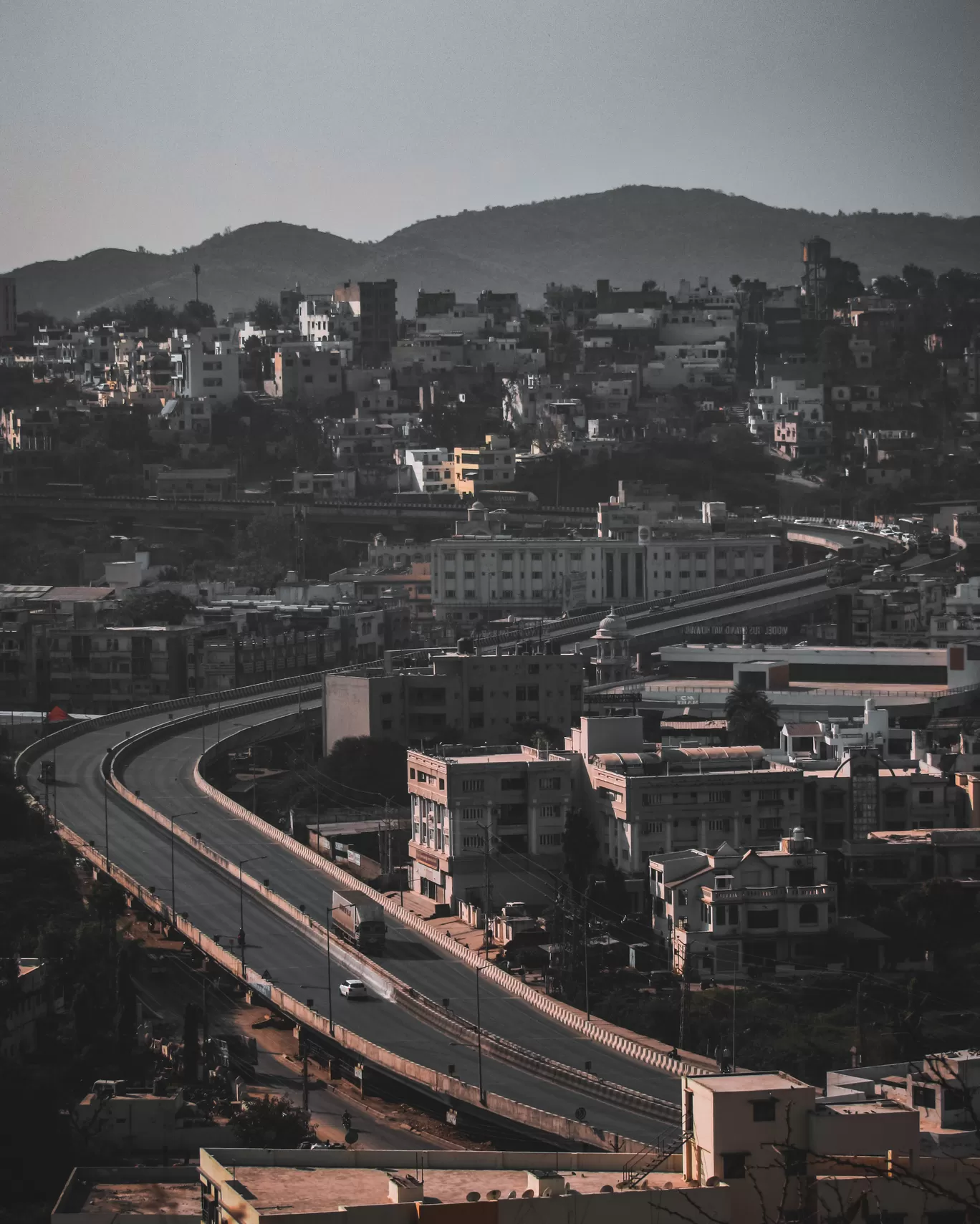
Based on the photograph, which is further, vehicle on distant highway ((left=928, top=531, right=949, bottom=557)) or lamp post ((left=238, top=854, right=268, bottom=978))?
vehicle on distant highway ((left=928, top=531, right=949, bottom=557))

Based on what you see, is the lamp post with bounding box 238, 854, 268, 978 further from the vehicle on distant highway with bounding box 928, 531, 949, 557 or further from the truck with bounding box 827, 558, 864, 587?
the vehicle on distant highway with bounding box 928, 531, 949, 557

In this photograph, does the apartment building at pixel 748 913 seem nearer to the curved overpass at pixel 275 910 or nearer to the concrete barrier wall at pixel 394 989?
the curved overpass at pixel 275 910

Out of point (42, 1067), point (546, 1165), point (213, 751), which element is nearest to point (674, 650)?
point (213, 751)

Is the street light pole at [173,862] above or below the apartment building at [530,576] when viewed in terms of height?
below

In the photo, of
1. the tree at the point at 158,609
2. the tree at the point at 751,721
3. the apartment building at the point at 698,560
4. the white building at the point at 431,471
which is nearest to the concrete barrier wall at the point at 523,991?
the tree at the point at 751,721

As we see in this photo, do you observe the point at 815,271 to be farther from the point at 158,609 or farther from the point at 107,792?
the point at 107,792

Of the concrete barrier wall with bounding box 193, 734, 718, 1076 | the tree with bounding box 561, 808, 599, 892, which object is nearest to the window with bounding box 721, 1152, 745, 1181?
the concrete barrier wall with bounding box 193, 734, 718, 1076

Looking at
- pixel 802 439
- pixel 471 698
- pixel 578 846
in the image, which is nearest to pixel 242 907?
pixel 578 846
